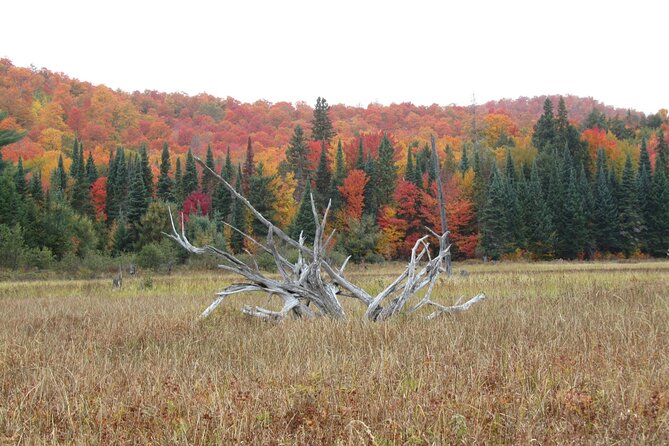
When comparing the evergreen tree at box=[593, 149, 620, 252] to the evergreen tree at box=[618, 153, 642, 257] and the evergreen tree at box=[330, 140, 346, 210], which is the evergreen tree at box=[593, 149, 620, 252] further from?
the evergreen tree at box=[330, 140, 346, 210]

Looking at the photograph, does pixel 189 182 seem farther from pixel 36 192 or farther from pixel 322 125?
pixel 322 125

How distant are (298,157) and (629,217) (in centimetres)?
4008

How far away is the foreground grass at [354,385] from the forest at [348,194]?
19.9m

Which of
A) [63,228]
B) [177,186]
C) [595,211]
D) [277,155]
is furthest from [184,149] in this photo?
[595,211]

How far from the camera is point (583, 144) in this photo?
78.5m

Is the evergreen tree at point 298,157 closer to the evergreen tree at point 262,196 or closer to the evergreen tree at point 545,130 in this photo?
the evergreen tree at point 262,196

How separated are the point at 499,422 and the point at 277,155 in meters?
92.6

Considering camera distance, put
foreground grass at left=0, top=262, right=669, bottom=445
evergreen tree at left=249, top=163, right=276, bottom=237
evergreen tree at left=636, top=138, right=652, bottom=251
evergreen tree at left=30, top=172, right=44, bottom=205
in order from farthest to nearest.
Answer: evergreen tree at left=249, top=163, right=276, bottom=237, evergreen tree at left=636, top=138, right=652, bottom=251, evergreen tree at left=30, top=172, right=44, bottom=205, foreground grass at left=0, top=262, right=669, bottom=445

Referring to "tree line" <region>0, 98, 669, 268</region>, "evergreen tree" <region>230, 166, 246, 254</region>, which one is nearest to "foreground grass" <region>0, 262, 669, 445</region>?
"tree line" <region>0, 98, 669, 268</region>

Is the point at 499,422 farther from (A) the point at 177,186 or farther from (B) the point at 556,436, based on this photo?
(A) the point at 177,186

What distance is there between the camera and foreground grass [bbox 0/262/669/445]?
10.9 ft

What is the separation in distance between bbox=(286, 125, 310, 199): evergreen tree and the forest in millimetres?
143

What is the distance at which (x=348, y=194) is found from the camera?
6203 centimetres

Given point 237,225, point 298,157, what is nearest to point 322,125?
point 298,157
